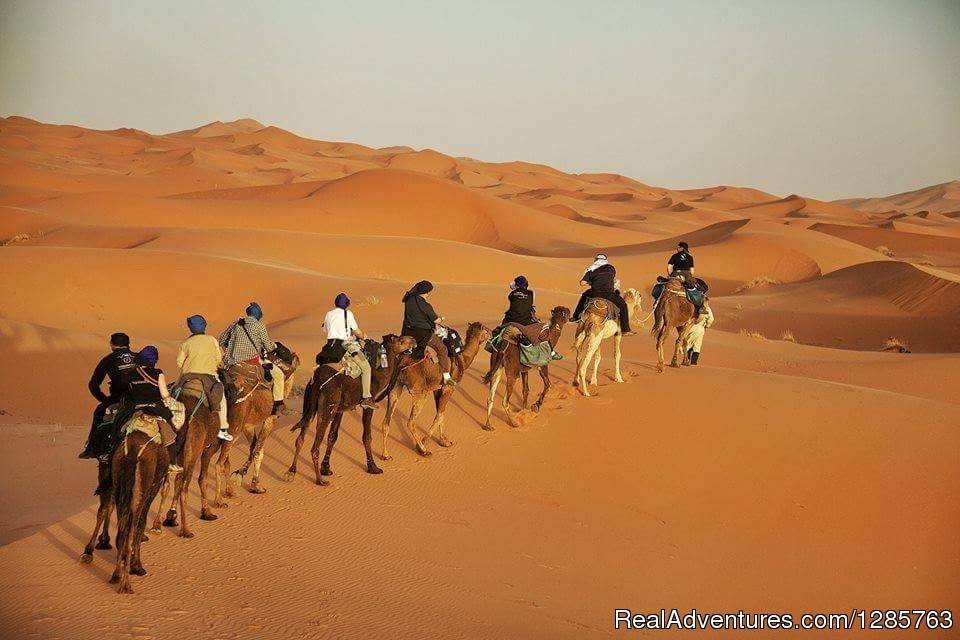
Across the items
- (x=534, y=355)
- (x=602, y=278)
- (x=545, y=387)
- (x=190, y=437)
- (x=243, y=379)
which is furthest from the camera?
(x=602, y=278)

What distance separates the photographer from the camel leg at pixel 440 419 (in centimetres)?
1316

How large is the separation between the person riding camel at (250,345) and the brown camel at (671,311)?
8.33 metres

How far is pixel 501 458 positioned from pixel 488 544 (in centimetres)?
274

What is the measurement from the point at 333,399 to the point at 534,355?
3.55m

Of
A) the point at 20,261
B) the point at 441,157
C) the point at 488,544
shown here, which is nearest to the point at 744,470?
the point at 488,544

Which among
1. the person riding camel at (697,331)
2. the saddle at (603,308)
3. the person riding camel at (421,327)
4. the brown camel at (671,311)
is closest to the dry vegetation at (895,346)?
the person riding camel at (697,331)

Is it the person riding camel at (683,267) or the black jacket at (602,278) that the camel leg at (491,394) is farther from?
the person riding camel at (683,267)

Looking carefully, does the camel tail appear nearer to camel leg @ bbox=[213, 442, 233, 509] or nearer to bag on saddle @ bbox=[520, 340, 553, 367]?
camel leg @ bbox=[213, 442, 233, 509]

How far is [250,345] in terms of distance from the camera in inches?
443

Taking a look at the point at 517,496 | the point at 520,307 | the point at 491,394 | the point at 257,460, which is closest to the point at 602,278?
the point at 520,307

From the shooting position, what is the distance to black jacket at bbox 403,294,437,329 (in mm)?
12711

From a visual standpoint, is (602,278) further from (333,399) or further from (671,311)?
(333,399)

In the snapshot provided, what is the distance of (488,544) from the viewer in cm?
1025

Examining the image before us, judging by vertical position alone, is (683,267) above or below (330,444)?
above
